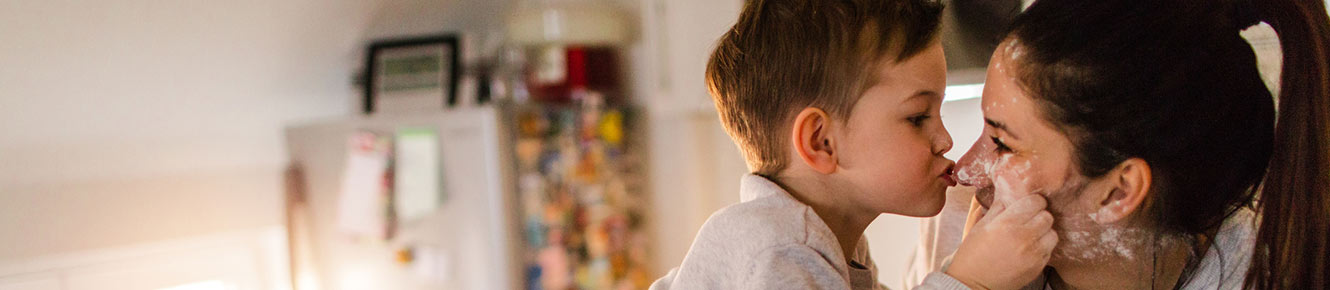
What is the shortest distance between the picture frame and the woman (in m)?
1.92

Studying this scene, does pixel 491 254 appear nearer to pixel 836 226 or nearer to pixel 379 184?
pixel 379 184

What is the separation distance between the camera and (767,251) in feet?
2.38

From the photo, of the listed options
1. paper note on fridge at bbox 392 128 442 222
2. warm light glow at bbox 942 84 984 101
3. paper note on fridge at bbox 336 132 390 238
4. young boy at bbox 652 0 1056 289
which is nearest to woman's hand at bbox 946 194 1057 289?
young boy at bbox 652 0 1056 289

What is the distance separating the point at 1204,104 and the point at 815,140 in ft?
1.02

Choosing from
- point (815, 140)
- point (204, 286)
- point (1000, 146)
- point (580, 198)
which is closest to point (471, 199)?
point (580, 198)

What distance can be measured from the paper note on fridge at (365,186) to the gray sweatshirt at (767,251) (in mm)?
1605

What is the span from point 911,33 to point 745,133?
20cm

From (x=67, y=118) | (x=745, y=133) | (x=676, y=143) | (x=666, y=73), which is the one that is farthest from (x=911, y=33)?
(x=67, y=118)

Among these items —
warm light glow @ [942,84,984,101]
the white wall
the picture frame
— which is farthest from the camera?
the picture frame

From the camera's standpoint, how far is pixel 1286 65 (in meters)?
0.64

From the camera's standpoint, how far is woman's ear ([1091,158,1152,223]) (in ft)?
2.30

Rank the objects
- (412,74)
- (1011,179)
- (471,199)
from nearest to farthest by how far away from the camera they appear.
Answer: (1011,179), (471,199), (412,74)

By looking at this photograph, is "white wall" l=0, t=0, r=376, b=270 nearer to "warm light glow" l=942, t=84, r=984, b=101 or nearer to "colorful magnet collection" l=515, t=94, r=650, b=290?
"colorful magnet collection" l=515, t=94, r=650, b=290

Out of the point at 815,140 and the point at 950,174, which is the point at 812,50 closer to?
the point at 815,140
